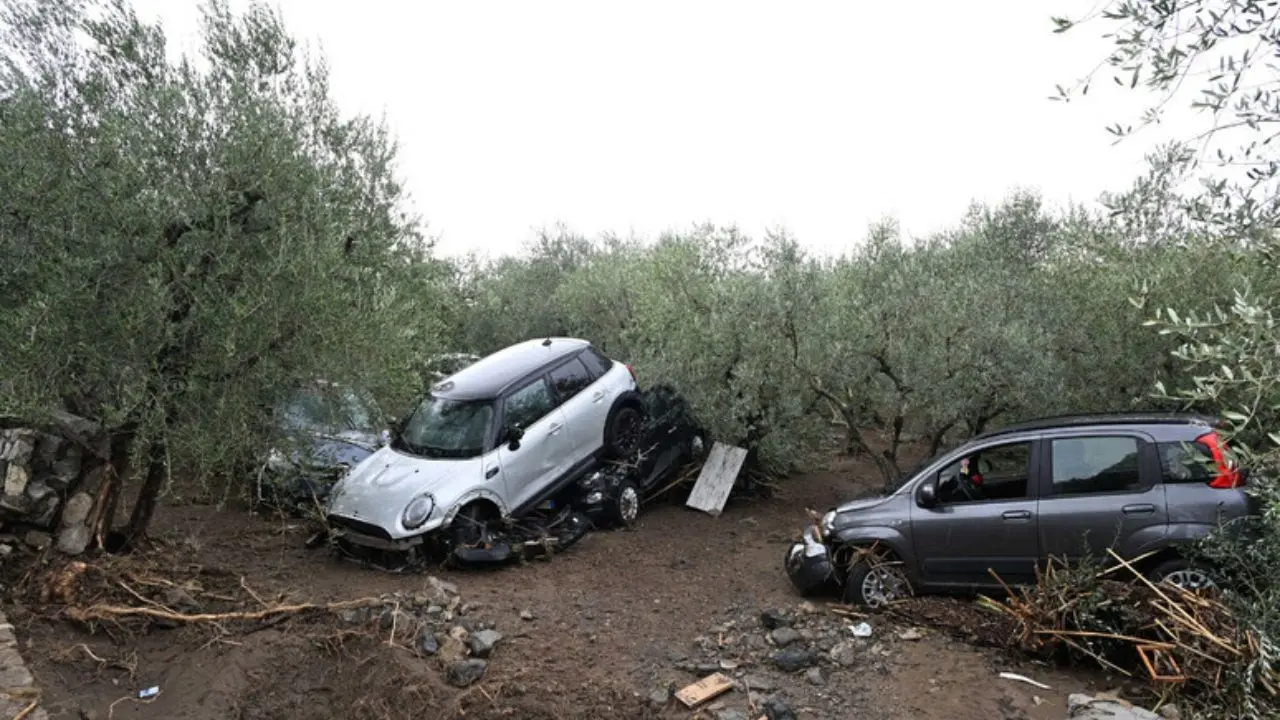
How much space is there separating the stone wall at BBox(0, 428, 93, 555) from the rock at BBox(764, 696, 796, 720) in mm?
6167

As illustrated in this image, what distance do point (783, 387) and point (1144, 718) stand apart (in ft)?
19.7

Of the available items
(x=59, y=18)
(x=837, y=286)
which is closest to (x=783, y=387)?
(x=837, y=286)

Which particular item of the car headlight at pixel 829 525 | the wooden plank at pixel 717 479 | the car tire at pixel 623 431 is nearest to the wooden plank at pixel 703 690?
the car headlight at pixel 829 525

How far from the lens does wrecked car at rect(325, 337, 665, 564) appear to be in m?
8.02

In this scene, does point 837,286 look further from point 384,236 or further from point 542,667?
point 542,667

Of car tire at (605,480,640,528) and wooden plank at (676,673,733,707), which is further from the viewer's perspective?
car tire at (605,480,640,528)

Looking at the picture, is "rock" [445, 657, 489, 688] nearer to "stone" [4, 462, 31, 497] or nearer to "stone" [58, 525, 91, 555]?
"stone" [58, 525, 91, 555]

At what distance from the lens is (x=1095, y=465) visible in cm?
595

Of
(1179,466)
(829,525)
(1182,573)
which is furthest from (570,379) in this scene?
(1182,573)

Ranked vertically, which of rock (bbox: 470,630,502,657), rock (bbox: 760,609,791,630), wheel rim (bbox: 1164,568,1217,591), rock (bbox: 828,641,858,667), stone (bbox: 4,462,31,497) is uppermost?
stone (bbox: 4,462,31,497)

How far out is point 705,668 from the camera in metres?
5.64

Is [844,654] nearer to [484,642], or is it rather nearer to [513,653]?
[513,653]

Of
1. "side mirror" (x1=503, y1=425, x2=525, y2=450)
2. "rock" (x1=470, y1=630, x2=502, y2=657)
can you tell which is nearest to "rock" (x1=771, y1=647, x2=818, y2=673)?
"rock" (x1=470, y1=630, x2=502, y2=657)

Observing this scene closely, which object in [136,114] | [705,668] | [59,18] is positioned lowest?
[705,668]
